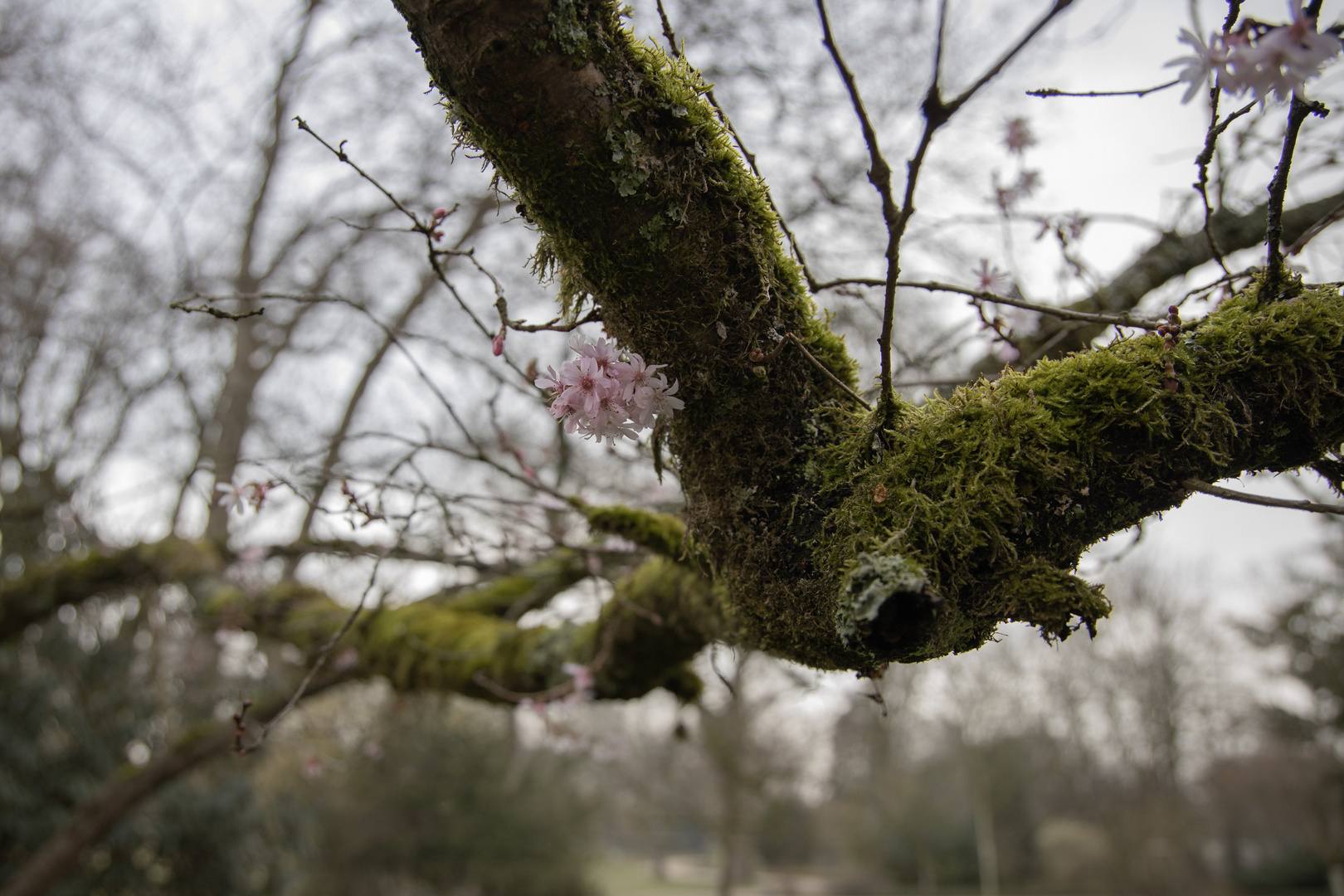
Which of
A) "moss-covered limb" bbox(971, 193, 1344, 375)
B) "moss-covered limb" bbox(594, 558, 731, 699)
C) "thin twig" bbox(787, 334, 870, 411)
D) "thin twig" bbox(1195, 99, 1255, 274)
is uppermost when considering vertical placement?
"moss-covered limb" bbox(971, 193, 1344, 375)

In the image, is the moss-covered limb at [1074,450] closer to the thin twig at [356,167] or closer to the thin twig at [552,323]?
the thin twig at [552,323]

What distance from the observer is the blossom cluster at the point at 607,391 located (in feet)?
3.92

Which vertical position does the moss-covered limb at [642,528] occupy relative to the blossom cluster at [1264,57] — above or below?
below

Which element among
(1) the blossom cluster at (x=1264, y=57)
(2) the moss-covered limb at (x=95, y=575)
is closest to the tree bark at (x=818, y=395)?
(1) the blossom cluster at (x=1264, y=57)

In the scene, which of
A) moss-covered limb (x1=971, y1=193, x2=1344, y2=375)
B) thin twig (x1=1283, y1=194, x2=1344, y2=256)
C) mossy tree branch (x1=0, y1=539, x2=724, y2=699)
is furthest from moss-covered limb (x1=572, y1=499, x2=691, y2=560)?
thin twig (x1=1283, y1=194, x2=1344, y2=256)

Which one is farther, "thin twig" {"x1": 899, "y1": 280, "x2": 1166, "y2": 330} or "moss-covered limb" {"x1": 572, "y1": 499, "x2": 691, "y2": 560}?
"moss-covered limb" {"x1": 572, "y1": 499, "x2": 691, "y2": 560}

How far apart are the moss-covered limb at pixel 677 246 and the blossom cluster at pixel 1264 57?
644mm

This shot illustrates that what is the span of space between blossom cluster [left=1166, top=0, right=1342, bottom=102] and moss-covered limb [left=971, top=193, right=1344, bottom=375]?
160 cm

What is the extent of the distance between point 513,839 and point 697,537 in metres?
11.3

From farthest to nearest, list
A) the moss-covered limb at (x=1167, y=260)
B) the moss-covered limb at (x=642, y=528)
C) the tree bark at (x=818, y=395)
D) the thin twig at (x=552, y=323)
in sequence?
the moss-covered limb at (x=1167, y=260) → the moss-covered limb at (x=642, y=528) → the thin twig at (x=552, y=323) → the tree bark at (x=818, y=395)

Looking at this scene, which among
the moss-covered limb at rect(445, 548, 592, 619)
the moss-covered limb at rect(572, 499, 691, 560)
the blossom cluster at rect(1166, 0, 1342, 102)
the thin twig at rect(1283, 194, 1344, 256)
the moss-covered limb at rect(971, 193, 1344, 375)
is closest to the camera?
the blossom cluster at rect(1166, 0, 1342, 102)

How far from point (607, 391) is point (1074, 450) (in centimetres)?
80

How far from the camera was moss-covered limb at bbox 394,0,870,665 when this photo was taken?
1.09 meters

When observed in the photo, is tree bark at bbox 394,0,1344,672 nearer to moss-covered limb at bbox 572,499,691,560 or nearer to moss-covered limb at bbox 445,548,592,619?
moss-covered limb at bbox 572,499,691,560
